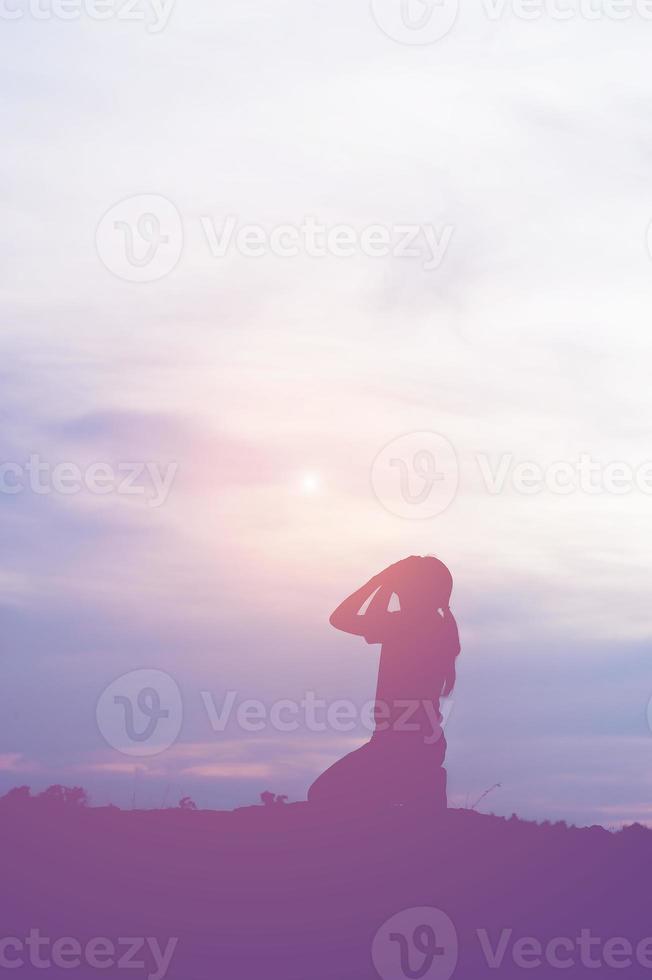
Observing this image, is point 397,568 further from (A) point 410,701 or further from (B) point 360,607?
(A) point 410,701

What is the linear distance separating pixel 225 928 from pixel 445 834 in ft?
8.63

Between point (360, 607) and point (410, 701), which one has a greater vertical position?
point (360, 607)

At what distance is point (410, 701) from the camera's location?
13547 mm

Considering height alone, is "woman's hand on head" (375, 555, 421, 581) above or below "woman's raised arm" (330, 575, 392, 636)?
above

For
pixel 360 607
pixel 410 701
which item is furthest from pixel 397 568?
pixel 410 701

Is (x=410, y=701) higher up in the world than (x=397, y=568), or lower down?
lower down

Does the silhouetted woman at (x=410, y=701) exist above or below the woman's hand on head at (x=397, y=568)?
below

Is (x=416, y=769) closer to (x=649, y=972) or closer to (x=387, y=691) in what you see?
A: (x=387, y=691)

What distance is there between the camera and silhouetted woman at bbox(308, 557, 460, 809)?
1344 cm

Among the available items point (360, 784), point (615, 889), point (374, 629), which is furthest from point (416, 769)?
point (615, 889)

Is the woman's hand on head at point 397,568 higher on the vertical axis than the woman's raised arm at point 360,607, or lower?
higher

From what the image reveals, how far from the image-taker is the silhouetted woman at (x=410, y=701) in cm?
1344

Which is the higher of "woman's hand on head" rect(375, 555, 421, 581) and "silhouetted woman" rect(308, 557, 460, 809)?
"woman's hand on head" rect(375, 555, 421, 581)

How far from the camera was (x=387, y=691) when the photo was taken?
13586 millimetres
